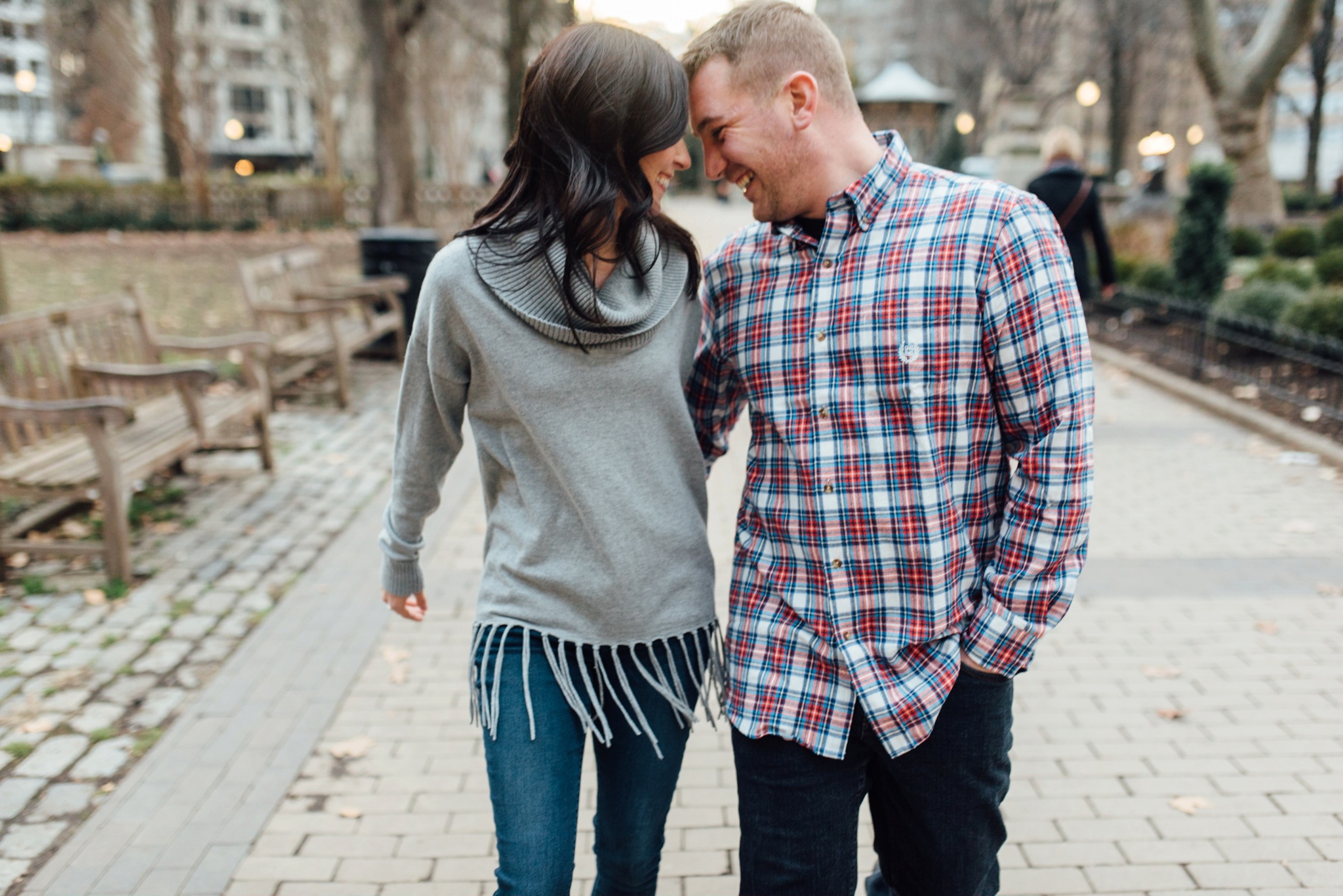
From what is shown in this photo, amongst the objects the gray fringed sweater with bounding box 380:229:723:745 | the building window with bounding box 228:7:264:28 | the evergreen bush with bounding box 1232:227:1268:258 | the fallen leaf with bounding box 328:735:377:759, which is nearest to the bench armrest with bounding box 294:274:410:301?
the fallen leaf with bounding box 328:735:377:759

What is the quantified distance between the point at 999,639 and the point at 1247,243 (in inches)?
651

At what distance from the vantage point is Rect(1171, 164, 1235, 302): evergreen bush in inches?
466

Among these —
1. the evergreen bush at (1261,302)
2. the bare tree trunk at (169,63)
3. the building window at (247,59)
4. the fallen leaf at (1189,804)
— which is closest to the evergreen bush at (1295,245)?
the evergreen bush at (1261,302)

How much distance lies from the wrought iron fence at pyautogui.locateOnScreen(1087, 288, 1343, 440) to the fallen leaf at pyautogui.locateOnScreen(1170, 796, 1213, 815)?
554 cm

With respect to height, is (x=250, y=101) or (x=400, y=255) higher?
(x=250, y=101)

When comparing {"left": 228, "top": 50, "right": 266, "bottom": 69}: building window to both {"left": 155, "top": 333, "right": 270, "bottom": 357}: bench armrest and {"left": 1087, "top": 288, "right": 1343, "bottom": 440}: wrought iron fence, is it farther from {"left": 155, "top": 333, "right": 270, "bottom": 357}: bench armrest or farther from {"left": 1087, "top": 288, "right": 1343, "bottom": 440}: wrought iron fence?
{"left": 155, "top": 333, "right": 270, "bottom": 357}: bench armrest

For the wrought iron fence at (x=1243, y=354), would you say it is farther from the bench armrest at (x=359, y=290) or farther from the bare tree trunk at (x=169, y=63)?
the bare tree trunk at (x=169, y=63)

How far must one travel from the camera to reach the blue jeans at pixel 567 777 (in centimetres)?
184

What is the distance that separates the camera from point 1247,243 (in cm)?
1579

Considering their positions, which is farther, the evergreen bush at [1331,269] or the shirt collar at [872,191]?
the evergreen bush at [1331,269]

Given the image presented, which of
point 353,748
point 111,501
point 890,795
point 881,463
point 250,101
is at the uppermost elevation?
point 250,101

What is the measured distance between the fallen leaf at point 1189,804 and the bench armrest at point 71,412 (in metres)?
4.49

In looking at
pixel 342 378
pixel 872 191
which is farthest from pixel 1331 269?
pixel 872 191

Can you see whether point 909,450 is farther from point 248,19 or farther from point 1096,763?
point 248,19
